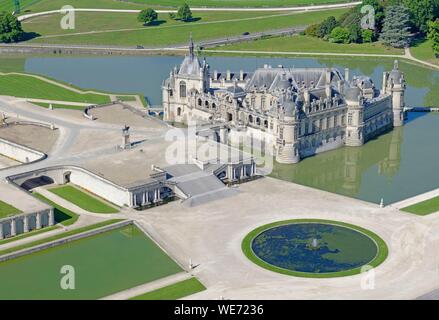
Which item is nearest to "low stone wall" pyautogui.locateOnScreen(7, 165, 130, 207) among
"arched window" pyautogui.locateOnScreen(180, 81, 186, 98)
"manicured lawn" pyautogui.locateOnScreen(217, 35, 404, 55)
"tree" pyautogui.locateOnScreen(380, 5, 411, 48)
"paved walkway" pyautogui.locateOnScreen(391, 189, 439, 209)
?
"paved walkway" pyautogui.locateOnScreen(391, 189, 439, 209)

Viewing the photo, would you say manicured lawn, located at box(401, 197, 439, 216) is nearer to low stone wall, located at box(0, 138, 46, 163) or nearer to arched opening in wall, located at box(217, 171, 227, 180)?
arched opening in wall, located at box(217, 171, 227, 180)

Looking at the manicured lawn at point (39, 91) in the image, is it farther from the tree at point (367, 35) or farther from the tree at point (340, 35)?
the tree at point (367, 35)

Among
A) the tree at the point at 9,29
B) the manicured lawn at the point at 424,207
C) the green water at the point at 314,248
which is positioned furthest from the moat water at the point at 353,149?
the tree at the point at 9,29

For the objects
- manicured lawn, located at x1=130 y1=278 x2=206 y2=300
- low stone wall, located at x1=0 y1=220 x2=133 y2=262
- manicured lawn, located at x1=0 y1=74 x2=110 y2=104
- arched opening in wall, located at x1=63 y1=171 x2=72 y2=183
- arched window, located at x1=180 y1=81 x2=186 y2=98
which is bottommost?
manicured lawn, located at x1=130 y1=278 x2=206 y2=300

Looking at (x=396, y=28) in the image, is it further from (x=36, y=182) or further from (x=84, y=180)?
(x=36, y=182)

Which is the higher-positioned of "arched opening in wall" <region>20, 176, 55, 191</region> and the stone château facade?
the stone château facade

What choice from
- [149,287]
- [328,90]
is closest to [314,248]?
[149,287]
